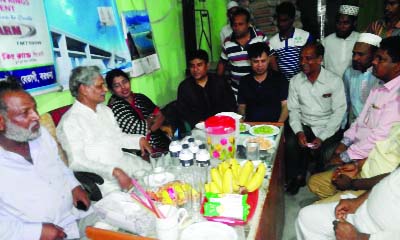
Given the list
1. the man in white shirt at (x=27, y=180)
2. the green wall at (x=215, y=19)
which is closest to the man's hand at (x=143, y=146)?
A: the man in white shirt at (x=27, y=180)

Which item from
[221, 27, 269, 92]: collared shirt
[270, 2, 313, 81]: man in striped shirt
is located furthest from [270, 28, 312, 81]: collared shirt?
[221, 27, 269, 92]: collared shirt

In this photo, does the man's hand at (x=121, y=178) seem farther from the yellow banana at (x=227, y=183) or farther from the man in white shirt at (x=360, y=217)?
the man in white shirt at (x=360, y=217)

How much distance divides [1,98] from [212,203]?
3.70 feet

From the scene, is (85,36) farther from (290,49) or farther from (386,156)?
(386,156)

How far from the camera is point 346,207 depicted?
1.70 meters

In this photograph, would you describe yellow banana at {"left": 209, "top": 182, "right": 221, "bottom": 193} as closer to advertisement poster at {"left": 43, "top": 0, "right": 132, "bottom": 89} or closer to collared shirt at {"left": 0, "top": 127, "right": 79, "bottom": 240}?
collared shirt at {"left": 0, "top": 127, "right": 79, "bottom": 240}

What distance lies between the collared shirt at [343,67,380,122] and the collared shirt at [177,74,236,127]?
1.08 metres

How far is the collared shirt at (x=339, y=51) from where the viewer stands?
10.6 ft

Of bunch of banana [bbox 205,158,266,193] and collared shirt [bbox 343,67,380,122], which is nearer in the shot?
bunch of banana [bbox 205,158,266,193]

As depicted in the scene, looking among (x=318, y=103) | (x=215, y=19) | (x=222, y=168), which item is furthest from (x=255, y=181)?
(x=215, y=19)

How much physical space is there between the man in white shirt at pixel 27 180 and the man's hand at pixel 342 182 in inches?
65.1

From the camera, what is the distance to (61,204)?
1728 millimetres

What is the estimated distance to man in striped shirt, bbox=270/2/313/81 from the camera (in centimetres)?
335

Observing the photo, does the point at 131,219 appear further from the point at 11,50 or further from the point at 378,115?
the point at 378,115
